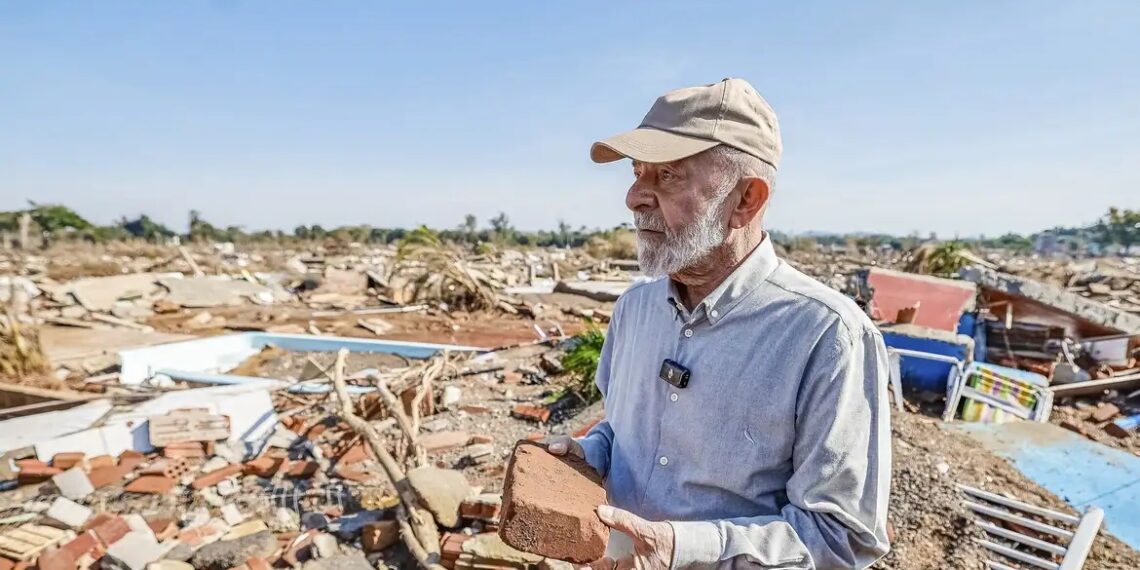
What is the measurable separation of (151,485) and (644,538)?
464 cm

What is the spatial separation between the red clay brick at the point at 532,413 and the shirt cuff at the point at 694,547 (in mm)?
4651

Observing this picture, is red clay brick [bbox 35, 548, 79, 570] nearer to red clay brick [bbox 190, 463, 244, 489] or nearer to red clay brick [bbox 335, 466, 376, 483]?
red clay brick [bbox 190, 463, 244, 489]

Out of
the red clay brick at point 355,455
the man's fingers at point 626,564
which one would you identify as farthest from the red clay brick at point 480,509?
the man's fingers at point 626,564

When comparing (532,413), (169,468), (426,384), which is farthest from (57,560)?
(532,413)

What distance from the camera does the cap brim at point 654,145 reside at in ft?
A: 4.57

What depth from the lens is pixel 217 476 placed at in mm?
4586

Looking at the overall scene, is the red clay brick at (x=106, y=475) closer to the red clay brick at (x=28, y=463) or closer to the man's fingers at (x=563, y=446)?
the red clay brick at (x=28, y=463)

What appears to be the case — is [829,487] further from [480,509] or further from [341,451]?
[341,451]

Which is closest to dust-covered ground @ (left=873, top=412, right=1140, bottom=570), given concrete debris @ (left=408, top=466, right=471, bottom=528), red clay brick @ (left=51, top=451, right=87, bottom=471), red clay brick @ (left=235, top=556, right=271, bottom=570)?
concrete debris @ (left=408, top=466, right=471, bottom=528)

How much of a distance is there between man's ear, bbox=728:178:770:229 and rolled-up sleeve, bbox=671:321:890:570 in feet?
1.14

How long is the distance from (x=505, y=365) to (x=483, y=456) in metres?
2.83

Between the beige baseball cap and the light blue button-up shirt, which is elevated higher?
the beige baseball cap

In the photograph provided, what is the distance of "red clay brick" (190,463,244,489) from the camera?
4.48 meters

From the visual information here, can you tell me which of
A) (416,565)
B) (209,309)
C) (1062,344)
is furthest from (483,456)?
(209,309)
